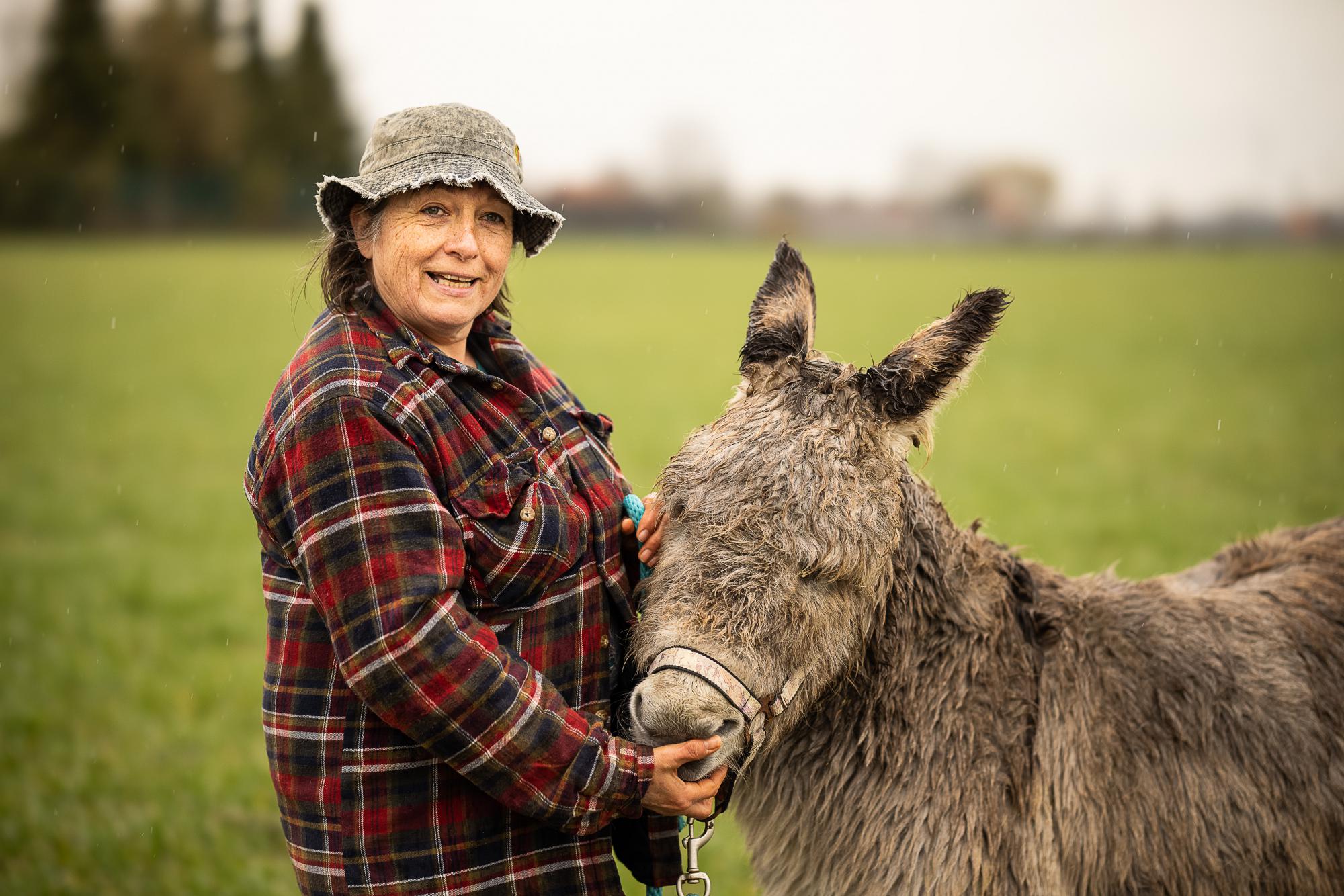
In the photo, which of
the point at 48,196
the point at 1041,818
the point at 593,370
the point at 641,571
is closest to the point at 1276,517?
the point at 1041,818

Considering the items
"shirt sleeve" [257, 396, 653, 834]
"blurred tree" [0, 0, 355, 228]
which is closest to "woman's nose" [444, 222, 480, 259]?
"shirt sleeve" [257, 396, 653, 834]

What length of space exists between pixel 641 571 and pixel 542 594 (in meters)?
0.39

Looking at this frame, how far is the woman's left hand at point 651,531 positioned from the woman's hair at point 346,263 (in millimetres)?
1041

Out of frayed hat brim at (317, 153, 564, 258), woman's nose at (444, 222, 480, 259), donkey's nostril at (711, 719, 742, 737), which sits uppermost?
frayed hat brim at (317, 153, 564, 258)

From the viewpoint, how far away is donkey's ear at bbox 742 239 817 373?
3.00 meters

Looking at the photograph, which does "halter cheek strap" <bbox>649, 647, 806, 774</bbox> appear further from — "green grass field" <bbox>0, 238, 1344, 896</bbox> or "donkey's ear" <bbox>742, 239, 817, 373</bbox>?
"green grass field" <bbox>0, 238, 1344, 896</bbox>

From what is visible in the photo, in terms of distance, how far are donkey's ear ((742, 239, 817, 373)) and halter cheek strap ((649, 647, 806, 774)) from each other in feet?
3.17

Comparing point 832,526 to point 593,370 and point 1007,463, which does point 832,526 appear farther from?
point 593,370

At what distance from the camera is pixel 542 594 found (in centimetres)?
280

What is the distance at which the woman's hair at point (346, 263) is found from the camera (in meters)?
2.92

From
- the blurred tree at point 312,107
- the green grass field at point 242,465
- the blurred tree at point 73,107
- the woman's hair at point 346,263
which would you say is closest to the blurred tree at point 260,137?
the blurred tree at point 312,107

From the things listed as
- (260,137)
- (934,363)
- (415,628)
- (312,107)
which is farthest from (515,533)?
(312,107)

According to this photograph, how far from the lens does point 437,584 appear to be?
Result: 2.47 meters

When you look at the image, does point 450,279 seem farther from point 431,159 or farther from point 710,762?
point 710,762
